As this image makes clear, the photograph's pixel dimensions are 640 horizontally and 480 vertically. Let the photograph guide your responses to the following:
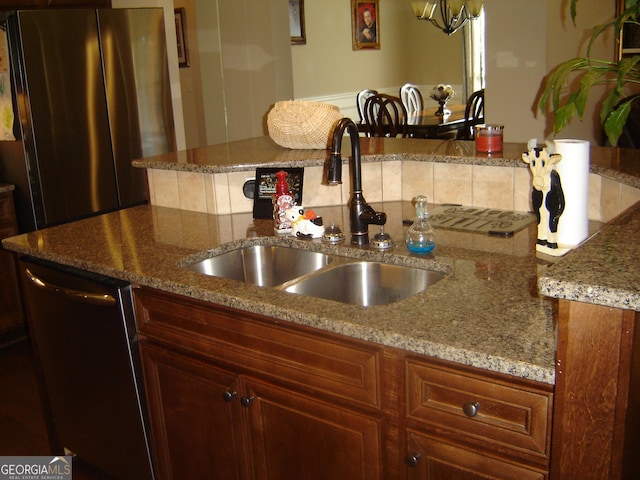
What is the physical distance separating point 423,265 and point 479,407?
56 cm

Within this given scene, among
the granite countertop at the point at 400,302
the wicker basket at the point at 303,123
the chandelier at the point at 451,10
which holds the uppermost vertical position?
the chandelier at the point at 451,10

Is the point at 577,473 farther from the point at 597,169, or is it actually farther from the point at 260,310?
the point at 597,169

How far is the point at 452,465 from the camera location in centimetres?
136

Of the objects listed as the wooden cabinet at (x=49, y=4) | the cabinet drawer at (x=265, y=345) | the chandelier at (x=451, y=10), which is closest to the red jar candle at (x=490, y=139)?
the cabinet drawer at (x=265, y=345)

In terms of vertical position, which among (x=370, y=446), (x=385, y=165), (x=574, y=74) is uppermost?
(x=574, y=74)

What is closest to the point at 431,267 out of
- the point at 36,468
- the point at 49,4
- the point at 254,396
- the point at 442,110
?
the point at 254,396

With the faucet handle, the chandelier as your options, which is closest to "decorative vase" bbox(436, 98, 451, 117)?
the chandelier

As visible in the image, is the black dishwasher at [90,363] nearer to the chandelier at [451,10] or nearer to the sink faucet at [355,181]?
the sink faucet at [355,181]

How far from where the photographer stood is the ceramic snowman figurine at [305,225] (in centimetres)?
206

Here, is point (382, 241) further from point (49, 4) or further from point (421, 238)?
point (49, 4)

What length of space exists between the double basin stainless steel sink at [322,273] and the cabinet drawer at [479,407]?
46 cm

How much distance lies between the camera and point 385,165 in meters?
2.41

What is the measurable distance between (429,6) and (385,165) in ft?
13.1

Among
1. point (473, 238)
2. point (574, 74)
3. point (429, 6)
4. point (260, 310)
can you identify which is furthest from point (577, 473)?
point (429, 6)
